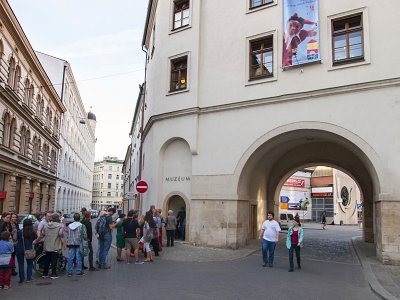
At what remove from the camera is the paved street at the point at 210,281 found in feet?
28.3

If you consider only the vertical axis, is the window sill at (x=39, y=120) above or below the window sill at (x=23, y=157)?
above

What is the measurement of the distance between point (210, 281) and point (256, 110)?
8494 mm

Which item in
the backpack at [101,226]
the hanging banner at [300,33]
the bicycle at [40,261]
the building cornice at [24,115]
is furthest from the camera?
the building cornice at [24,115]

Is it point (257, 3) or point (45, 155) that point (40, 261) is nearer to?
point (257, 3)

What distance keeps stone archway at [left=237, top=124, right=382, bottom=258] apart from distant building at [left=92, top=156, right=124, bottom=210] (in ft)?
344

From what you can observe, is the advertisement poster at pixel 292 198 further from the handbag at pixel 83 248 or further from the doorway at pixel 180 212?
the handbag at pixel 83 248

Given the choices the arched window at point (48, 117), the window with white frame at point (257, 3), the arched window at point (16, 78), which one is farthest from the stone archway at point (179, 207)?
the arched window at point (48, 117)

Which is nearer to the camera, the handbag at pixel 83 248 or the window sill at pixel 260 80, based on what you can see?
the handbag at pixel 83 248

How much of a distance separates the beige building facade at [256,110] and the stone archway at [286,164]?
76 mm

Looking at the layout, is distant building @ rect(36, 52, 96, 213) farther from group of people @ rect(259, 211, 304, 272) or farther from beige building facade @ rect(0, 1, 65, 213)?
group of people @ rect(259, 211, 304, 272)

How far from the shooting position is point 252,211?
795 inches

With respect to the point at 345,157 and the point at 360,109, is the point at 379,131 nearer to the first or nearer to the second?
the point at 360,109

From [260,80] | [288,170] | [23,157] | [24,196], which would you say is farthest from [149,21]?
[24,196]

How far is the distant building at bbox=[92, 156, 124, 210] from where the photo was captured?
124188 mm
